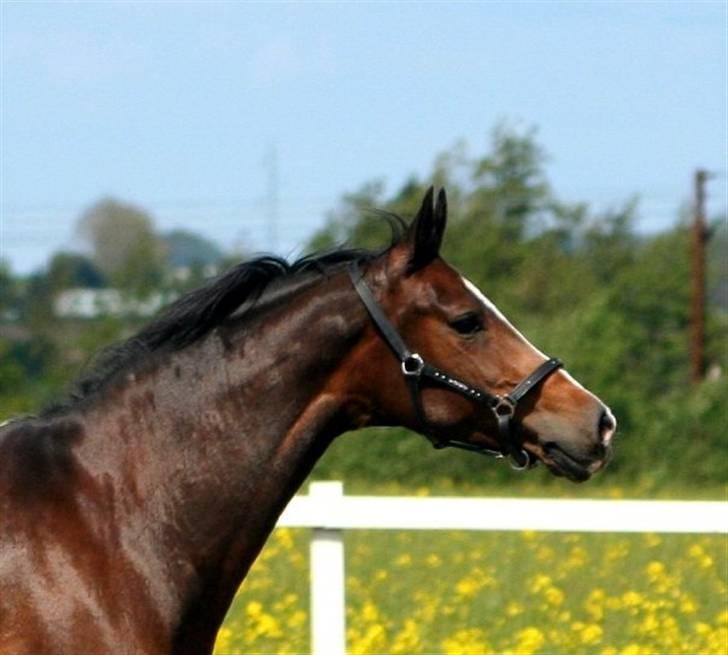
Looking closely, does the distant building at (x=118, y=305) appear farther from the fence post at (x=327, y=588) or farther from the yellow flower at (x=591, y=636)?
the fence post at (x=327, y=588)

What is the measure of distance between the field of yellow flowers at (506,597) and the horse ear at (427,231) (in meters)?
2.82

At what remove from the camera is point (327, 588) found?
6594mm

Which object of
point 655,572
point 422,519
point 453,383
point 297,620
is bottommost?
point 655,572

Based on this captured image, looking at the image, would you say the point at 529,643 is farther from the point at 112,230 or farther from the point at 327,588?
the point at 112,230

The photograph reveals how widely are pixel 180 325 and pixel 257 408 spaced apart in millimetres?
291

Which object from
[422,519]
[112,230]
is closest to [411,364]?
[422,519]

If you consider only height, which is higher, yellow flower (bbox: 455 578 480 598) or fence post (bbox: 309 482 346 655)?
fence post (bbox: 309 482 346 655)

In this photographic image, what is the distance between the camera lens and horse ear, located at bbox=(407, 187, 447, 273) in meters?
4.66

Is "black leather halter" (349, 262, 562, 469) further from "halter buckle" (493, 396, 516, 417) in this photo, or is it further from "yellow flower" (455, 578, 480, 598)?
"yellow flower" (455, 578, 480, 598)

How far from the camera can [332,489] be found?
6727 millimetres

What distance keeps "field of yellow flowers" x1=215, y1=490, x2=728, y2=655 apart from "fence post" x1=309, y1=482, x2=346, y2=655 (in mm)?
684

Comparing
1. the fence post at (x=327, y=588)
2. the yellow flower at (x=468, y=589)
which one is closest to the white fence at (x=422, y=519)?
the fence post at (x=327, y=588)

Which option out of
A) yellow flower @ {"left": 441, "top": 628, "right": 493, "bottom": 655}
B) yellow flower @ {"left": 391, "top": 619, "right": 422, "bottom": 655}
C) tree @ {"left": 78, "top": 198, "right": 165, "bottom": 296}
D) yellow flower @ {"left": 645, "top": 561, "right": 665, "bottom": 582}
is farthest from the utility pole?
tree @ {"left": 78, "top": 198, "right": 165, "bottom": 296}

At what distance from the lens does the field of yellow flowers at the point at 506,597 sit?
768 cm
